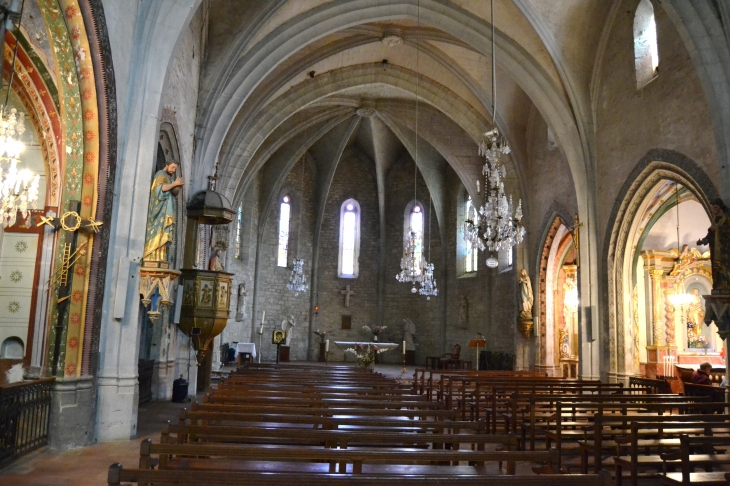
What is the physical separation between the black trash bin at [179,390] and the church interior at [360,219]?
12 centimetres

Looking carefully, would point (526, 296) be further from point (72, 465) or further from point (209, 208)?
point (72, 465)

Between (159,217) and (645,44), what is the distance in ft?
33.7

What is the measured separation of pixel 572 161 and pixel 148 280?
33.7 ft

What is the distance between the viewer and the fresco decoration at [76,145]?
7.08m

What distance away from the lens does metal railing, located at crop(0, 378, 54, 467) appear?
6.12 metres

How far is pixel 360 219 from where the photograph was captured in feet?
Answer: 88.5

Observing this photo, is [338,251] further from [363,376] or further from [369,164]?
[363,376]

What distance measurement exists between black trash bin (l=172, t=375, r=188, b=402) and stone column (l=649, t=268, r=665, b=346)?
12.2 metres

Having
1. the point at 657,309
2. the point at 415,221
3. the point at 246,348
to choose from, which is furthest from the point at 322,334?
the point at 657,309

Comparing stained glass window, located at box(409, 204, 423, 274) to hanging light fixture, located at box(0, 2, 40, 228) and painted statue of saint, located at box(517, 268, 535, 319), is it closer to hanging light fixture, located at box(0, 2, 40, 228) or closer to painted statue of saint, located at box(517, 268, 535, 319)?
painted statue of saint, located at box(517, 268, 535, 319)

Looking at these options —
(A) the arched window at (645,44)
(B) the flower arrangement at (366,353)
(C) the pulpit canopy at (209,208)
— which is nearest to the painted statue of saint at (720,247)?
(A) the arched window at (645,44)

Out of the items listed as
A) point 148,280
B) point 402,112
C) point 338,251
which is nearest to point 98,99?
point 148,280

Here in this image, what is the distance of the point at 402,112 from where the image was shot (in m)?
22.1

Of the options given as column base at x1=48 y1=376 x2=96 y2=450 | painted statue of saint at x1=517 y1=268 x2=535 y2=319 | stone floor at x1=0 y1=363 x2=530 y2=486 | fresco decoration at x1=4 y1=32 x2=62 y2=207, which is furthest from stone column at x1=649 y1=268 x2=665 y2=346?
fresco decoration at x1=4 y1=32 x2=62 y2=207
